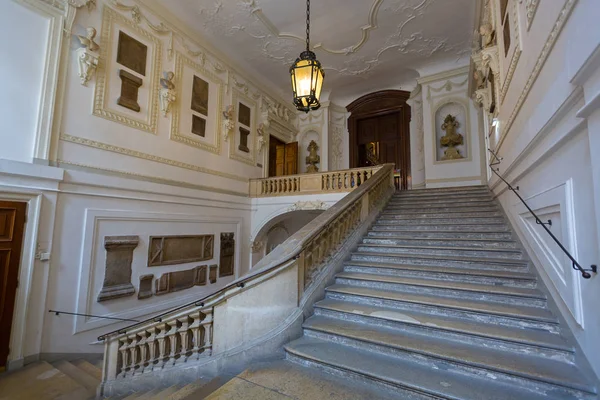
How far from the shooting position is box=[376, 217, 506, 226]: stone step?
4199 millimetres

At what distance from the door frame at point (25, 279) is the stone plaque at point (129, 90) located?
232cm

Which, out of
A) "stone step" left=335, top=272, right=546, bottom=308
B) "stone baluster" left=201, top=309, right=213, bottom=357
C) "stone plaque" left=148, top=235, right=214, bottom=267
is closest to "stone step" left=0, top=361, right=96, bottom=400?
"stone baluster" left=201, top=309, right=213, bottom=357

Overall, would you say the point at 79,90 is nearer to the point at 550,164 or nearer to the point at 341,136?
the point at 550,164

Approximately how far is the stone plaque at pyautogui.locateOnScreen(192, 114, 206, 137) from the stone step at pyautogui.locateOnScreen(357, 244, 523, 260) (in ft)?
17.2

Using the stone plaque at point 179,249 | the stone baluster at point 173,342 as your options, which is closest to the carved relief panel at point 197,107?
the stone plaque at point 179,249

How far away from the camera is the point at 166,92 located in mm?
6293

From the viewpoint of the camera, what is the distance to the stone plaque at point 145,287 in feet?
18.4

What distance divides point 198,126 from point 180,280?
386 cm

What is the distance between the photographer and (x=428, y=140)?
9.16 metres

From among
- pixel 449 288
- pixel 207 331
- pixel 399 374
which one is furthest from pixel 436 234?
pixel 207 331

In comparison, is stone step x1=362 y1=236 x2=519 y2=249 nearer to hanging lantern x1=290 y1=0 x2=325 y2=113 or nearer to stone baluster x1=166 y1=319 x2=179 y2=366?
hanging lantern x1=290 y1=0 x2=325 y2=113

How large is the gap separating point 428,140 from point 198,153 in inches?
283

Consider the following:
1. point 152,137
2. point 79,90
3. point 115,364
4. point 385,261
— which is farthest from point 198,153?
Answer: point 385,261

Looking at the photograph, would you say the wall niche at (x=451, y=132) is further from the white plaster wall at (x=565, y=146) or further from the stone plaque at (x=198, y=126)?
the stone plaque at (x=198, y=126)
